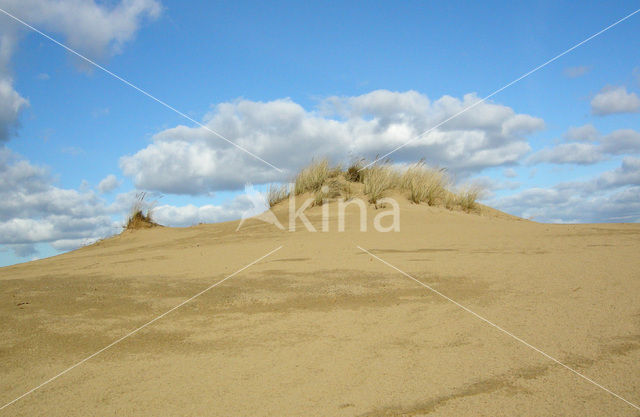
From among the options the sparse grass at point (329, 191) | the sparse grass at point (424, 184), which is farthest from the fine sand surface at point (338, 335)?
the sparse grass at point (424, 184)

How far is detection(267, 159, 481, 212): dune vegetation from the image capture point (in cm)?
1137

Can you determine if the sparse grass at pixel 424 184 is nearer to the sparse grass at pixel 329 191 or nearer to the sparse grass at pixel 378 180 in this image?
the sparse grass at pixel 378 180

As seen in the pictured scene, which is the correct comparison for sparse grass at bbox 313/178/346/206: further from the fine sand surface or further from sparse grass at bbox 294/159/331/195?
the fine sand surface

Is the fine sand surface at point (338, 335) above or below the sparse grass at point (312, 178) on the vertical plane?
below

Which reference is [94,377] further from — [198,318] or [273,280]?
[273,280]

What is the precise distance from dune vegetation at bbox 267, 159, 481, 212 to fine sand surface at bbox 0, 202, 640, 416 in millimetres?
5496

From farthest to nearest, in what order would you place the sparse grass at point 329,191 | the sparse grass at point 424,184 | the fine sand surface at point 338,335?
the sparse grass at point 424,184
the sparse grass at point 329,191
the fine sand surface at point 338,335

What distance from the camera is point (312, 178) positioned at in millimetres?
11719

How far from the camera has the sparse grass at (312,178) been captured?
11664mm

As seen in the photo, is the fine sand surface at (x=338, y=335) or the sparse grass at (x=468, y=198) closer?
the fine sand surface at (x=338, y=335)

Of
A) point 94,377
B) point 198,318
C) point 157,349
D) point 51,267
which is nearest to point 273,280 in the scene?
point 198,318

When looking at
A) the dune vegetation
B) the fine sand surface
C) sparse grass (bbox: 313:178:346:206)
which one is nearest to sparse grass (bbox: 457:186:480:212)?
the dune vegetation

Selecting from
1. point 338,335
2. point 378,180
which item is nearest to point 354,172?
point 378,180

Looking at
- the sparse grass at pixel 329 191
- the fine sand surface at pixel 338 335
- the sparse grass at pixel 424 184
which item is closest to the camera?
the fine sand surface at pixel 338 335
